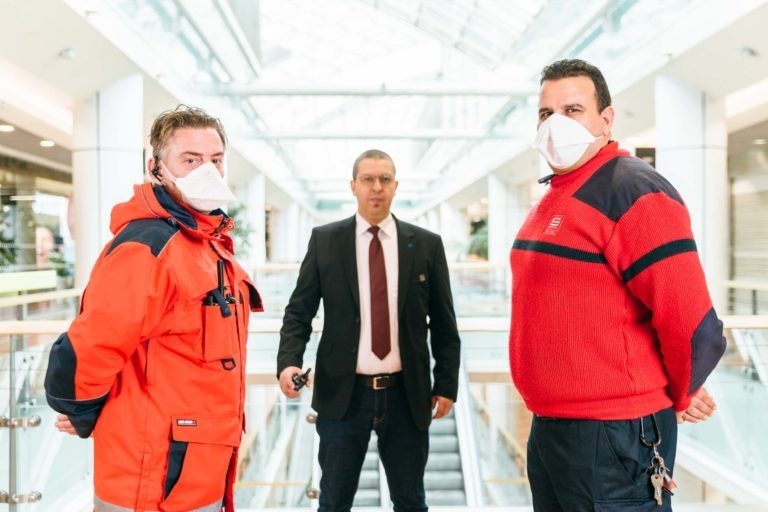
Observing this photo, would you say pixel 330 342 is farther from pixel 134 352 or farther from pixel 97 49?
pixel 97 49

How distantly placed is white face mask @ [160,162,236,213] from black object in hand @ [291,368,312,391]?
1040mm

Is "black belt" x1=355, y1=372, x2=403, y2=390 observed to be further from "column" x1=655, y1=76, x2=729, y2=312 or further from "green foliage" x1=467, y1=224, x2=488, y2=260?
"green foliage" x1=467, y1=224, x2=488, y2=260

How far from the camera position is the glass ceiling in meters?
10.1

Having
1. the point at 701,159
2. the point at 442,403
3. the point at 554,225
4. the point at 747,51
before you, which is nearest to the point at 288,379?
the point at 442,403

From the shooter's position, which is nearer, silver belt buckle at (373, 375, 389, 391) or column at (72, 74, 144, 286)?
silver belt buckle at (373, 375, 389, 391)

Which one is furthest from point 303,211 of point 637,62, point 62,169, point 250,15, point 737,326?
point 737,326

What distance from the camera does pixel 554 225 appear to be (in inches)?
71.1

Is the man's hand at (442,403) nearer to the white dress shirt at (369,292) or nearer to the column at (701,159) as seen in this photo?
the white dress shirt at (369,292)

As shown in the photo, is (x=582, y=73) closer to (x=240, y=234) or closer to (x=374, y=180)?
(x=374, y=180)

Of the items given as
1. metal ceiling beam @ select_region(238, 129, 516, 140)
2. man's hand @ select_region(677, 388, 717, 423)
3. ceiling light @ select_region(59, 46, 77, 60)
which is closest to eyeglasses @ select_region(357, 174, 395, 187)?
man's hand @ select_region(677, 388, 717, 423)

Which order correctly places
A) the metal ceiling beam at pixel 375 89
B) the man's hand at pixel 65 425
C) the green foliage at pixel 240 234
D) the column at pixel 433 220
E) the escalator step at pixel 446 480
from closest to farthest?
the man's hand at pixel 65 425, the escalator step at pixel 446 480, the metal ceiling beam at pixel 375 89, the green foliage at pixel 240 234, the column at pixel 433 220

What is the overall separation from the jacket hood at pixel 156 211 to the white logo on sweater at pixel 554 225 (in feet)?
3.20

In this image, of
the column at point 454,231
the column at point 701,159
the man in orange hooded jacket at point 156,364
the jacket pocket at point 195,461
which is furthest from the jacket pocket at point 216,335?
the column at point 454,231

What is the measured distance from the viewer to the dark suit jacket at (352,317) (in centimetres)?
265
